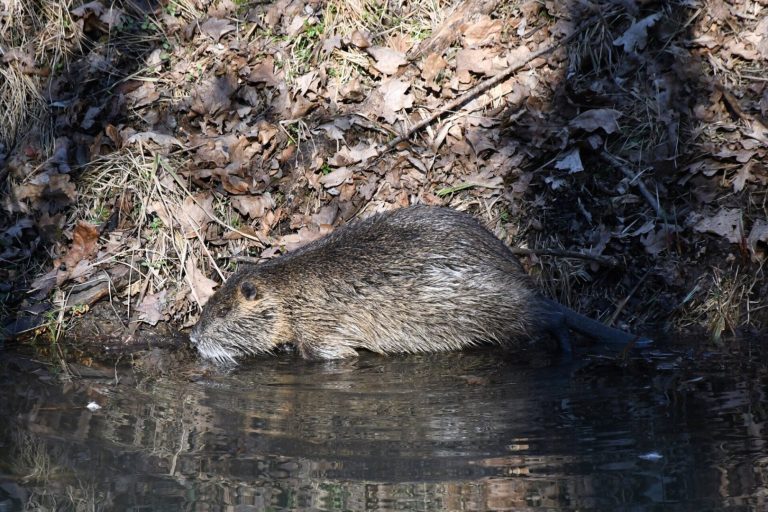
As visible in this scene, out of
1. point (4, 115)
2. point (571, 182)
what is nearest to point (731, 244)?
point (571, 182)

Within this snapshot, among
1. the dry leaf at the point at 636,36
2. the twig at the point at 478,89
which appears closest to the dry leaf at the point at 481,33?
the twig at the point at 478,89

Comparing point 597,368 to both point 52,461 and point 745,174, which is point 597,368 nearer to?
point 745,174

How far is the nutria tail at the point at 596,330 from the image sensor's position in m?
5.68

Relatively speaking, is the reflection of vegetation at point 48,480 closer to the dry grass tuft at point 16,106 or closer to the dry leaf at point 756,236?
the dry grass tuft at point 16,106

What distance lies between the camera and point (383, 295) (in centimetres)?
611

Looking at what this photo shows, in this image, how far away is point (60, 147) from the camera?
758 centimetres

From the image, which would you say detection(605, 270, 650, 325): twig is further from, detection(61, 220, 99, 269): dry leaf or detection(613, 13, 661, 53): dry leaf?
detection(61, 220, 99, 269): dry leaf

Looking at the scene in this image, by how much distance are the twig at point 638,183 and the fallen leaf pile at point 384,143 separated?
0.02 meters

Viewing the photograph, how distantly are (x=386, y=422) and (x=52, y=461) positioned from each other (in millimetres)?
1620

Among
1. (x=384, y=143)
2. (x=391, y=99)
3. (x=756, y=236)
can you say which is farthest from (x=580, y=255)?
(x=391, y=99)

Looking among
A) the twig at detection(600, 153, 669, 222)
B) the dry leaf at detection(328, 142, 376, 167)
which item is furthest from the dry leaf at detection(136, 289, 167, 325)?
the twig at detection(600, 153, 669, 222)

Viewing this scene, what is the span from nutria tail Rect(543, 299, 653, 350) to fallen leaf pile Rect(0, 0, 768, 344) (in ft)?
1.67

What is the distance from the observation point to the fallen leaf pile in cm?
645

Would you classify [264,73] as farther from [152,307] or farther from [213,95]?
[152,307]
